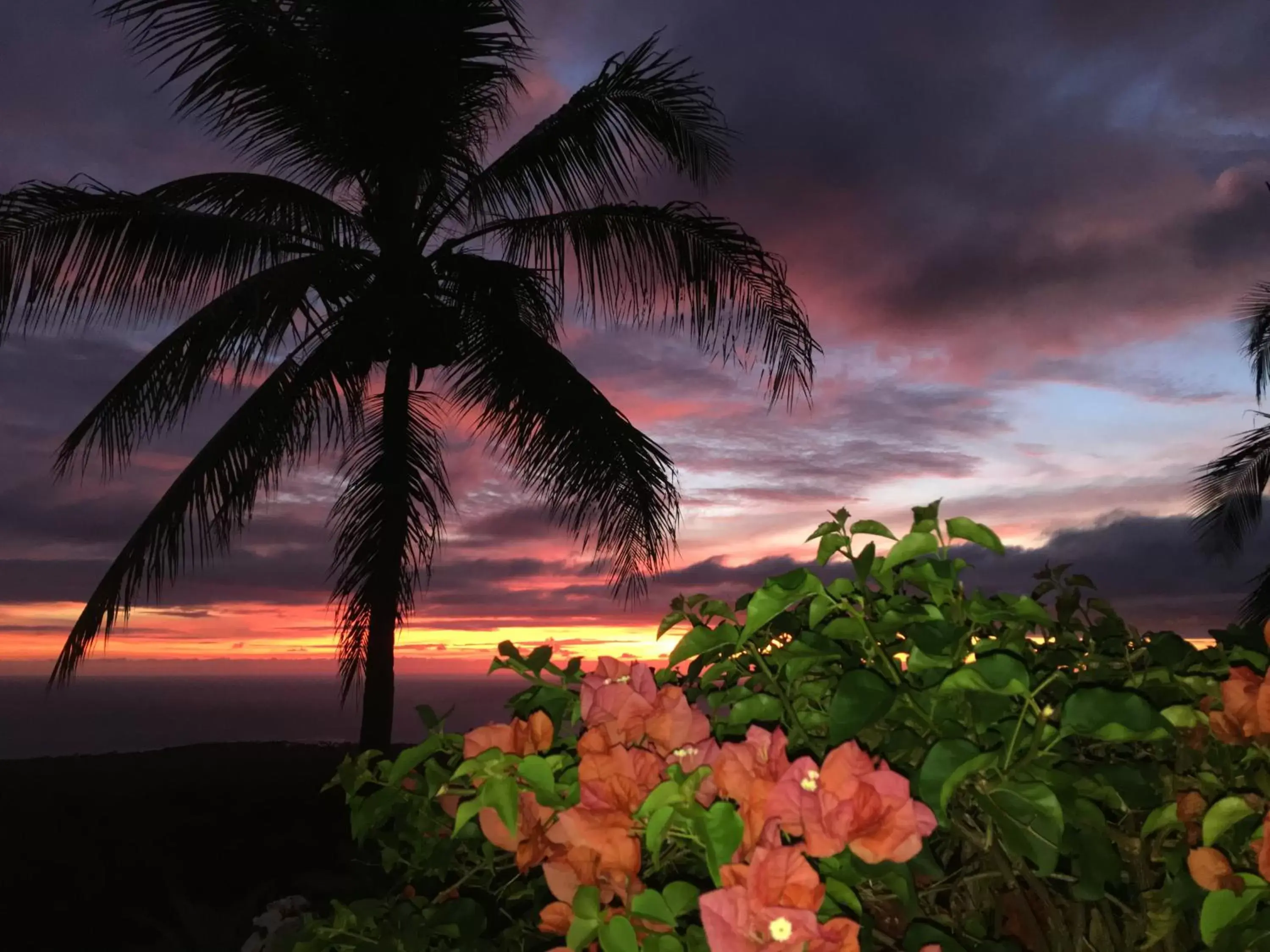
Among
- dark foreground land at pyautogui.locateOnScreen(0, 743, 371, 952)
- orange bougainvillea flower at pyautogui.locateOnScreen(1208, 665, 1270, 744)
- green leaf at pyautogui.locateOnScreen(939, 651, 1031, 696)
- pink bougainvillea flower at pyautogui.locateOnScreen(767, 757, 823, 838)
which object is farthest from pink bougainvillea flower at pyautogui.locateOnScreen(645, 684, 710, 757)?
dark foreground land at pyautogui.locateOnScreen(0, 743, 371, 952)

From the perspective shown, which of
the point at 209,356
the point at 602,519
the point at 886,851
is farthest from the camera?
the point at 602,519

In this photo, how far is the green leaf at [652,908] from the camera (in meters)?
1.07

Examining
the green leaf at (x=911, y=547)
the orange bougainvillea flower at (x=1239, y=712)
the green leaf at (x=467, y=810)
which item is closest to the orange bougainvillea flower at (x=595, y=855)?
the green leaf at (x=467, y=810)

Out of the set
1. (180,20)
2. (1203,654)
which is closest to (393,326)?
(180,20)

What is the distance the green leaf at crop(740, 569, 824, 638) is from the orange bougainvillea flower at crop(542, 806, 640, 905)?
0.84 ft

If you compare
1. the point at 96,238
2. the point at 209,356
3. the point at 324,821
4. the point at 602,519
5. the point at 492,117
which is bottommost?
the point at 324,821

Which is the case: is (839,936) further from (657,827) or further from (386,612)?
(386,612)

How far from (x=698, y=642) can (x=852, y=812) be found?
326mm

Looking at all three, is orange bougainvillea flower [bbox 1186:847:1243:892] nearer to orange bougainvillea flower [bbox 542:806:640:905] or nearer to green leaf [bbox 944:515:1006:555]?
green leaf [bbox 944:515:1006:555]

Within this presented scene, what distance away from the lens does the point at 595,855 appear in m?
1.15

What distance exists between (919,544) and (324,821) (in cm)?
671

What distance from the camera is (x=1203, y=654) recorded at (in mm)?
1659

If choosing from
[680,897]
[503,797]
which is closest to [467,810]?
[503,797]

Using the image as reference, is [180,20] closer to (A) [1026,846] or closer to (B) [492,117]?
(B) [492,117]
